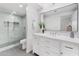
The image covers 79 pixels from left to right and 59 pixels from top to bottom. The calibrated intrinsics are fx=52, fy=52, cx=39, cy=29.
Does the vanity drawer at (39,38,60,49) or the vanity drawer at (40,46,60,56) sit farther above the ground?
the vanity drawer at (39,38,60,49)

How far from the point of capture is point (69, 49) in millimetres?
1031

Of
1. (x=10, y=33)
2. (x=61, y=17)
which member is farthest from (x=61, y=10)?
(x=10, y=33)

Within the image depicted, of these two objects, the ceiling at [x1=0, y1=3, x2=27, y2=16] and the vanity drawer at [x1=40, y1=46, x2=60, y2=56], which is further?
the ceiling at [x1=0, y1=3, x2=27, y2=16]

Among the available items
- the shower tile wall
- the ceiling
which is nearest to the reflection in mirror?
the ceiling

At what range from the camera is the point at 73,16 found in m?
1.48

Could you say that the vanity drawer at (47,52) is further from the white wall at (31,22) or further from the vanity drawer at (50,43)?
the white wall at (31,22)

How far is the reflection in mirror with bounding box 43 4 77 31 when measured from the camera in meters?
1.47

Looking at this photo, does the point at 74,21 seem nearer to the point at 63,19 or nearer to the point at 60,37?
the point at 63,19

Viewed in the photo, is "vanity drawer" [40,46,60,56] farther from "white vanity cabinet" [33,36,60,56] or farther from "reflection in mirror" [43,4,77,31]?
"reflection in mirror" [43,4,77,31]

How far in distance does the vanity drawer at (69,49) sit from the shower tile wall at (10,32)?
7.82ft

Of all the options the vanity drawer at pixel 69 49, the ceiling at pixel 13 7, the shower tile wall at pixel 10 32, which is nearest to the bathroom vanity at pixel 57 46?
the vanity drawer at pixel 69 49

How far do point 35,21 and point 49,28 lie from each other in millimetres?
684

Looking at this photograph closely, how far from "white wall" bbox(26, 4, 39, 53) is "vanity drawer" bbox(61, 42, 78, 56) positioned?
1321 millimetres

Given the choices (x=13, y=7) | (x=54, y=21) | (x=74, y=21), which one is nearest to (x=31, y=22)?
(x=54, y=21)
